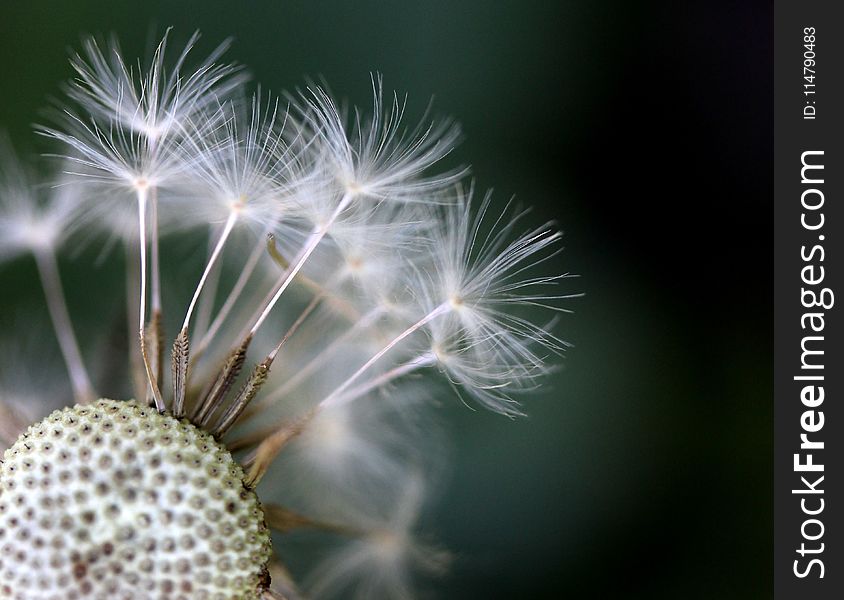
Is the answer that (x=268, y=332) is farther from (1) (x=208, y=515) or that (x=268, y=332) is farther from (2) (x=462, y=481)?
(1) (x=208, y=515)

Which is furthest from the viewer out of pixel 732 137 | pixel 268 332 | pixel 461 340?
pixel 732 137

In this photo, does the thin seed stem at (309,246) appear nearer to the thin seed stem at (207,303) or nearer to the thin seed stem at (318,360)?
the thin seed stem at (318,360)

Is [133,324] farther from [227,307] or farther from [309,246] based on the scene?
[309,246]

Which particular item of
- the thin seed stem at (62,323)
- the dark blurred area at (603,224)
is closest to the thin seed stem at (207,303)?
the thin seed stem at (62,323)

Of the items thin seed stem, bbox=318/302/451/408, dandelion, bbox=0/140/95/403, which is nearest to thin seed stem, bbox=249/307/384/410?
thin seed stem, bbox=318/302/451/408

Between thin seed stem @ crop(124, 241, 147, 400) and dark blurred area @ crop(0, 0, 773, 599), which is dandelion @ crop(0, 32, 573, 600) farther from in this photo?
dark blurred area @ crop(0, 0, 773, 599)


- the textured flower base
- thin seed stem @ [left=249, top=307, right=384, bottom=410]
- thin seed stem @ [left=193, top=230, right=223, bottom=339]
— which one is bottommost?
the textured flower base

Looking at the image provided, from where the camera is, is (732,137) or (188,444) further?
(732,137)
